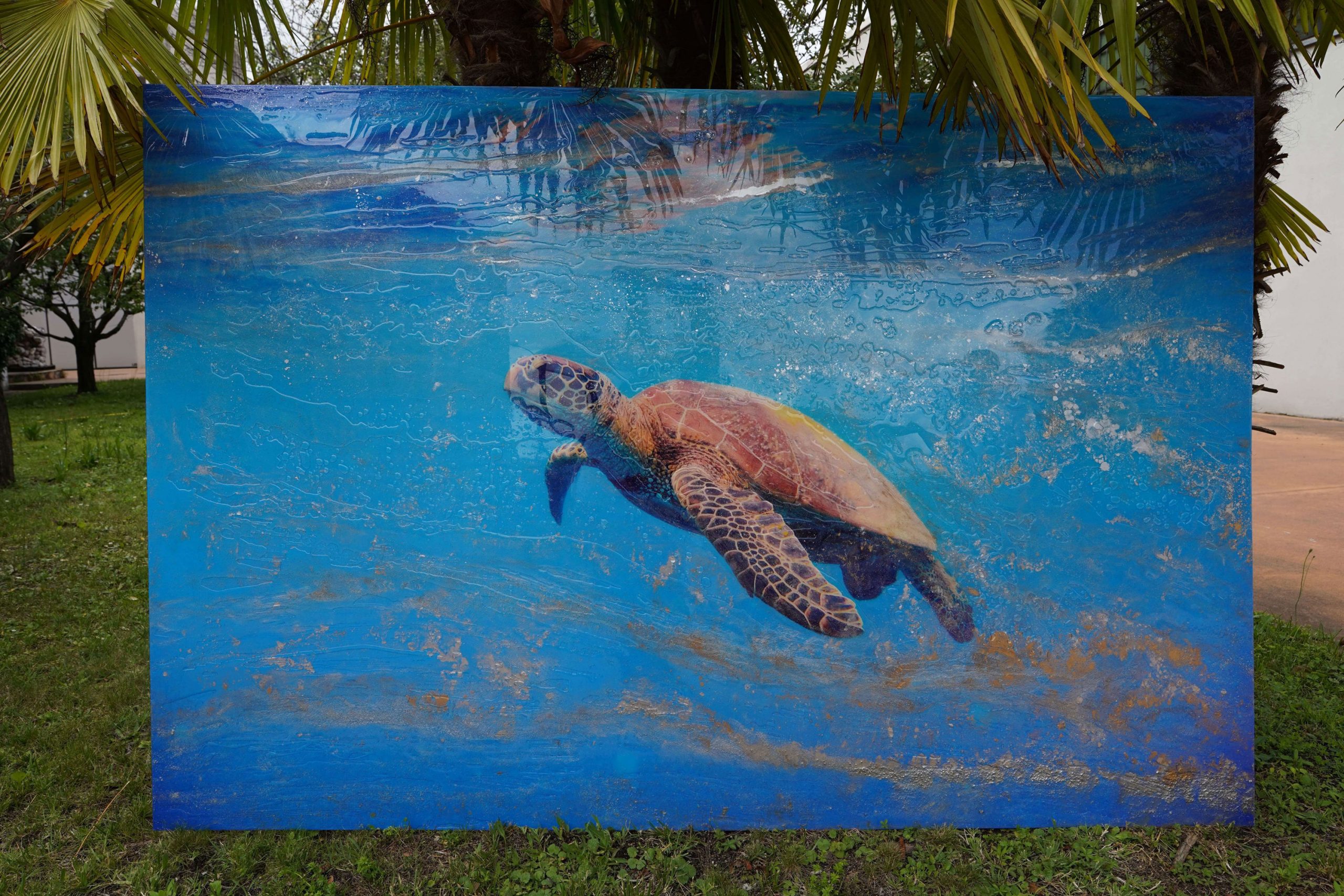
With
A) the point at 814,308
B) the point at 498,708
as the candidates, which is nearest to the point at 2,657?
the point at 498,708

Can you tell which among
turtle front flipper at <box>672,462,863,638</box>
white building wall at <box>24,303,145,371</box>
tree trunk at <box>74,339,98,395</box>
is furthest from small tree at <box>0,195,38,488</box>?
white building wall at <box>24,303,145,371</box>

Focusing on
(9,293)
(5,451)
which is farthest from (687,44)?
(9,293)

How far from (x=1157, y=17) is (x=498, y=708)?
10.1ft

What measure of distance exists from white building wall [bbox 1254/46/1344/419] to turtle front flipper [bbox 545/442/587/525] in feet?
38.5

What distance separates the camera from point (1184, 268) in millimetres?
2457

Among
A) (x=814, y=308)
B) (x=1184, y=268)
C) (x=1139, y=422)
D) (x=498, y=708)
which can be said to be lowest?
(x=498, y=708)

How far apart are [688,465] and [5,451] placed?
7118 millimetres

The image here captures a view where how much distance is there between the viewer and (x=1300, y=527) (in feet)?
19.4

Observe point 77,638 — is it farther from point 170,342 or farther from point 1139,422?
point 1139,422

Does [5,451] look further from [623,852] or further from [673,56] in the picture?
[623,852]

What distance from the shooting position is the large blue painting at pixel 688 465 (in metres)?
2.39

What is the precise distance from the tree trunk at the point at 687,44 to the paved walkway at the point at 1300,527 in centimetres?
324

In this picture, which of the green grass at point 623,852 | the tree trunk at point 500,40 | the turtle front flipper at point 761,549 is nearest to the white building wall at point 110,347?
the green grass at point 623,852

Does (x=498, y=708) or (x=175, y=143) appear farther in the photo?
(x=498, y=708)
